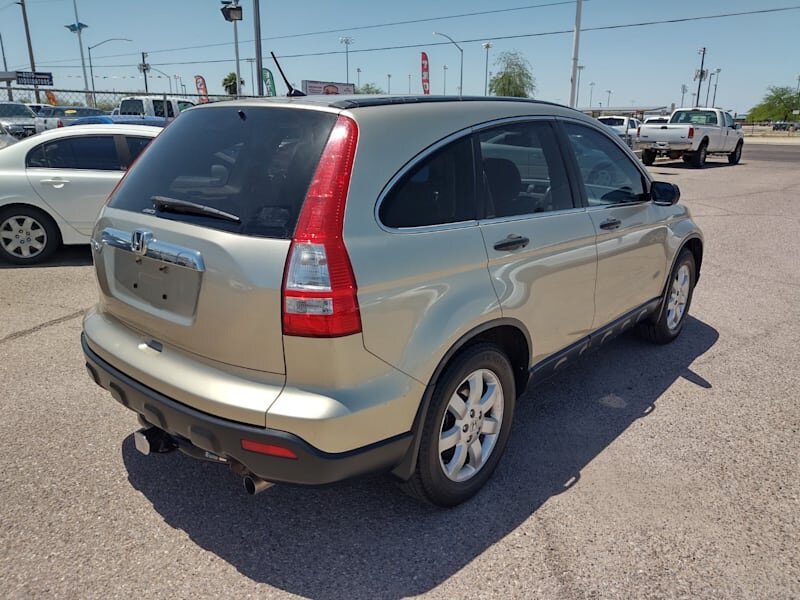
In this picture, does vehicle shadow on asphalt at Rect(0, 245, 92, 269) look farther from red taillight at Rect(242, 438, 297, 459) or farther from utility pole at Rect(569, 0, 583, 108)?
utility pole at Rect(569, 0, 583, 108)

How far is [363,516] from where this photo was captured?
2748mm

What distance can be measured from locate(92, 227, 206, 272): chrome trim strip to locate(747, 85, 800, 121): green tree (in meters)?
106

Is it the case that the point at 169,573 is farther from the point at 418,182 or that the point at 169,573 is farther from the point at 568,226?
the point at 568,226

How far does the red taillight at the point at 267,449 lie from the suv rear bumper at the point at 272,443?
0.5 inches

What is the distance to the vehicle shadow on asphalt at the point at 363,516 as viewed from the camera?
2.40 metres

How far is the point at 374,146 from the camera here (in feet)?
7.58

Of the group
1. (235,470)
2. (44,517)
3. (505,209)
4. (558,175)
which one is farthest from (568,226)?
(44,517)

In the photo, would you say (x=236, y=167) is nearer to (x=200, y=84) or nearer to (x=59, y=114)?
(x=59, y=114)

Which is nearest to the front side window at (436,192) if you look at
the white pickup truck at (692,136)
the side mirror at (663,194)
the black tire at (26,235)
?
the side mirror at (663,194)

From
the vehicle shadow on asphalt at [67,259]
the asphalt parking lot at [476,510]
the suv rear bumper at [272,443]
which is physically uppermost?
the suv rear bumper at [272,443]

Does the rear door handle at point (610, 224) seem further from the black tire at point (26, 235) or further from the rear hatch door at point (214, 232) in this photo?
the black tire at point (26, 235)

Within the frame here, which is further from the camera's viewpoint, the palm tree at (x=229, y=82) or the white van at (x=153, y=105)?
the palm tree at (x=229, y=82)

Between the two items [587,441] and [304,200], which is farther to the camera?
[587,441]

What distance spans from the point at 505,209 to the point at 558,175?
2.08 ft
